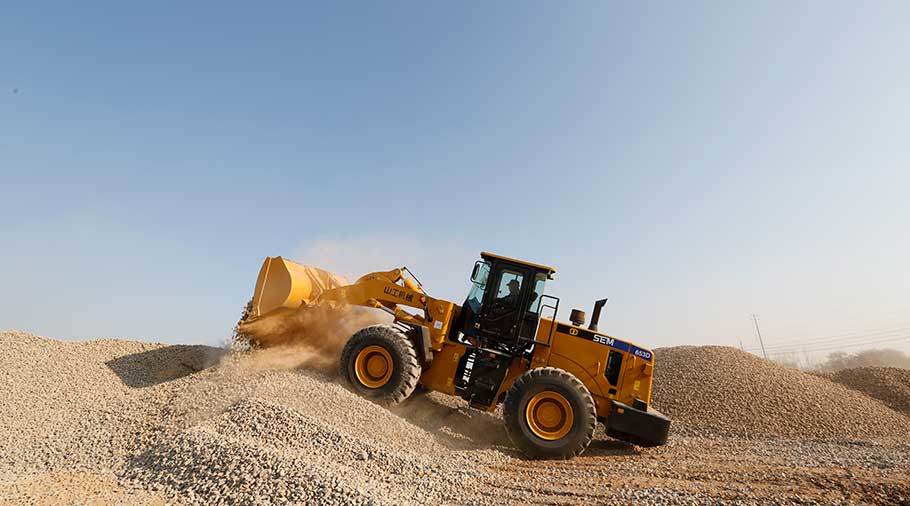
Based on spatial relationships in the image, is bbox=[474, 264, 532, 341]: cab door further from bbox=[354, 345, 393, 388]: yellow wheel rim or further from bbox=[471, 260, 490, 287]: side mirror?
bbox=[354, 345, 393, 388]: yellow wheel rim

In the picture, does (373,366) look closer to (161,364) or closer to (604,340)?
(604,340)

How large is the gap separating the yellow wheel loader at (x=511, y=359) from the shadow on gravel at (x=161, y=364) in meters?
1.84

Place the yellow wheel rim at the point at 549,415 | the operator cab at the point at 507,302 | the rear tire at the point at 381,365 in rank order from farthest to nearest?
1. the operator cab at the point at 507,302
2. the rear tire at the point at 381,365
3. the yellow wheel rim at the point at 549,415

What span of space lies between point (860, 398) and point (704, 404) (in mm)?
5684

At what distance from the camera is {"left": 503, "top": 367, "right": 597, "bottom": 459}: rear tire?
7.49 metres

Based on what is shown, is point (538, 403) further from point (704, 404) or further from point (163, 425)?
point (704, 404)

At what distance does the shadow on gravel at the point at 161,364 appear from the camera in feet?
31.1

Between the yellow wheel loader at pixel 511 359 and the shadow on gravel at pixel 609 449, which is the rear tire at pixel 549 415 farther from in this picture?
the shadow on gravel at pixel 609 449

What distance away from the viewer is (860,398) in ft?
48.0

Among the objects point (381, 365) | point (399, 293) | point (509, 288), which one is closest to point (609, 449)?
point (509, 288)

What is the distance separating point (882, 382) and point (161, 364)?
71.9 feet

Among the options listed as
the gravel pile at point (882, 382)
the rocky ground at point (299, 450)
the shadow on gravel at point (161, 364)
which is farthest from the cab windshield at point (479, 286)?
the gravel pile at point (882, 382)

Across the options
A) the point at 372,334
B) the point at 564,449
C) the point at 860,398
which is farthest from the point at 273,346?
the point at 860,398

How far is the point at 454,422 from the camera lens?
Answer: 30.0ft
